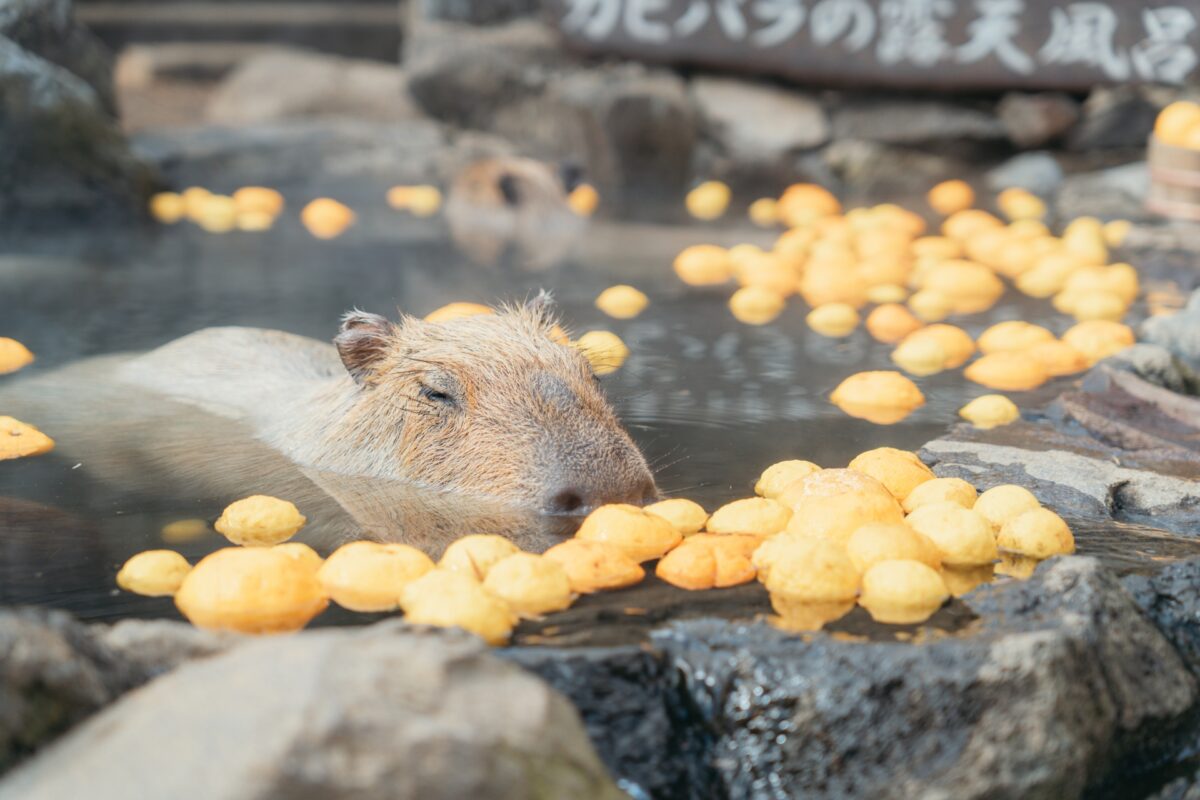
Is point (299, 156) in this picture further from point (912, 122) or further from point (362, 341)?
point (362, 341)

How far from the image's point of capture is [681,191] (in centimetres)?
1082

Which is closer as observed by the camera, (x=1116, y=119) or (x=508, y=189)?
(x=508, y=189)

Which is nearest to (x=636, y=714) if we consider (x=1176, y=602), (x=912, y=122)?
(x=1176, y=602)

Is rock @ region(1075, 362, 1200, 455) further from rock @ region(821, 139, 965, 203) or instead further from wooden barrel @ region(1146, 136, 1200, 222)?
rock @ region(821, 139, 965, 203)

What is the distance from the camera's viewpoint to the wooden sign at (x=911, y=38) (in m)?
9.92

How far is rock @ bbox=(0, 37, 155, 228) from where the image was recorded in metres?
8.55

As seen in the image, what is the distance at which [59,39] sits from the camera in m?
9.67

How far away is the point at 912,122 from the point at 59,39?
6466mm

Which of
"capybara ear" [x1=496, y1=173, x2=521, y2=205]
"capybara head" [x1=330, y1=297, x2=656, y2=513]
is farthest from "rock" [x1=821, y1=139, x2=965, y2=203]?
"capybara head" [x1=330, y1=297, x2=656, y2=513]

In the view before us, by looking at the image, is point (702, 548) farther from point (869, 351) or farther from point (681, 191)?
point (681, 191)

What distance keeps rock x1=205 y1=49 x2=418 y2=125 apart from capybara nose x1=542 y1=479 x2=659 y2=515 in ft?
33.3

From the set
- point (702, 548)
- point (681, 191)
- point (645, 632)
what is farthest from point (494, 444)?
point (681, 191)

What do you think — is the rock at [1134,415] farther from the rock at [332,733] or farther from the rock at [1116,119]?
the rock at [1116,119]

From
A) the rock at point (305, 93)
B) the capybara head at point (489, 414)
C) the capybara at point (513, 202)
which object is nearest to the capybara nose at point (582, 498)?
the capybara head at point (489, 414)
